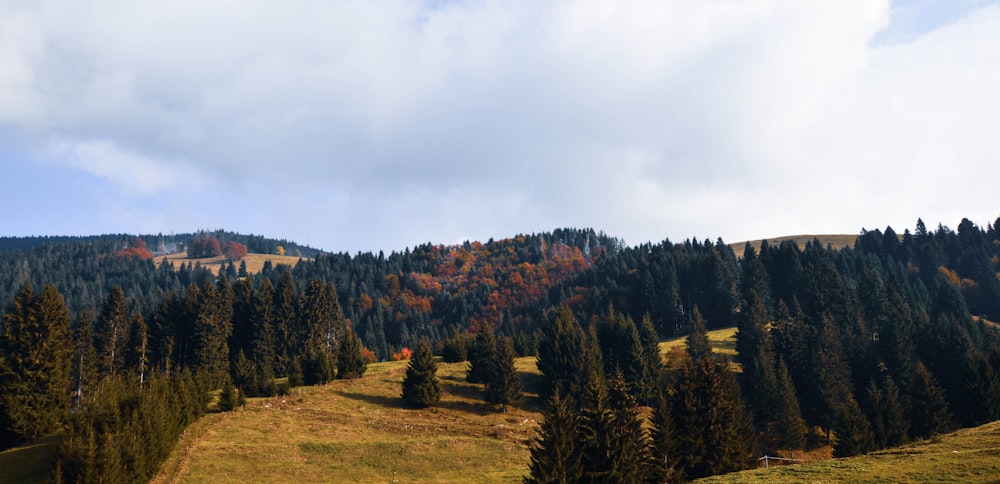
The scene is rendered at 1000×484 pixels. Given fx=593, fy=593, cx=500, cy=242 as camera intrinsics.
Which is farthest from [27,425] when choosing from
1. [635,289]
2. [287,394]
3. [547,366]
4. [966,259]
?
[966,259]

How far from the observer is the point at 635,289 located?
157625 millimetres

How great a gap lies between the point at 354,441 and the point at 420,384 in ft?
60.4

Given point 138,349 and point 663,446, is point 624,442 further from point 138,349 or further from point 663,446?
point 138,349

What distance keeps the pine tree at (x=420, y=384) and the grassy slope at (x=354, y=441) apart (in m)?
1.66

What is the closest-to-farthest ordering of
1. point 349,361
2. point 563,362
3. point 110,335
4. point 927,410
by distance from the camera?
point 927,410 → point 563,362 → point 349,361 → point 110,335

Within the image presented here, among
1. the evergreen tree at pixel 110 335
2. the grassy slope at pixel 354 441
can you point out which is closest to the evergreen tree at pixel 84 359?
the evergreen tree at pixel 110 335

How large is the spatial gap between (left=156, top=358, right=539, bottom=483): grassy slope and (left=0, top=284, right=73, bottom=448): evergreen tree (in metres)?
15.6

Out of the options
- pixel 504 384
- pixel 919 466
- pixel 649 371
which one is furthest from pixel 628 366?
pixel 919 466

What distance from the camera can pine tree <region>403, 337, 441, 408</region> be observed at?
81.2 m

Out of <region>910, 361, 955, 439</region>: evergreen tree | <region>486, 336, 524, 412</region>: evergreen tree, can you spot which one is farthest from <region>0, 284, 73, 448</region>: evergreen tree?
<region>910, 361, 955, 439</region>: evergreen tree

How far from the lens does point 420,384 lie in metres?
81.5

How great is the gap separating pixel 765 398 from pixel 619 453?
168 ft

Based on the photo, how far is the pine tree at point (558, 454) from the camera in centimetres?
4166

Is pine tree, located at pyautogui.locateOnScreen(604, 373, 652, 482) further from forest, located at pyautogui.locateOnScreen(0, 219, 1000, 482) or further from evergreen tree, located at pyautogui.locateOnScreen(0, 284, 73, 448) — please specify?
evergreen tree, located at pyautogui.locateOnScreen(0, 284, 73, 448)
